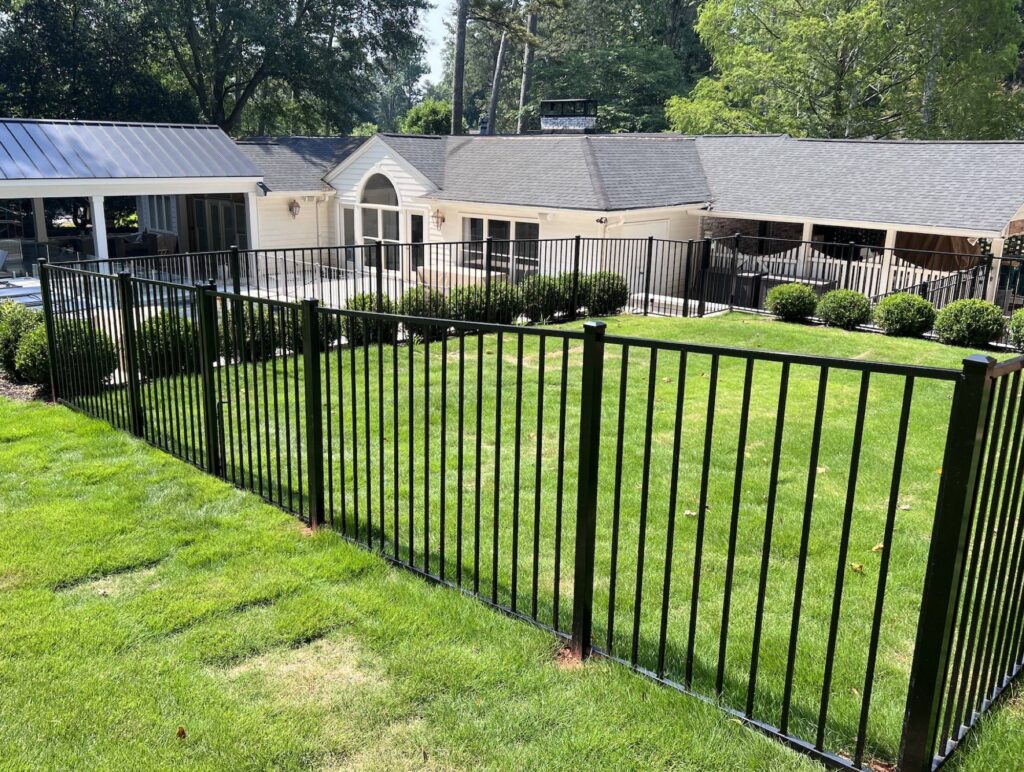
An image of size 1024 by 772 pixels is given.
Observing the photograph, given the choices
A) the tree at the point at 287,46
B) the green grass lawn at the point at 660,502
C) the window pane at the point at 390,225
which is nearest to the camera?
the green grass lawn at the point at 660,502

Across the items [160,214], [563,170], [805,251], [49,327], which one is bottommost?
[49,327]

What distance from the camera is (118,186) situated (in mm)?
17453

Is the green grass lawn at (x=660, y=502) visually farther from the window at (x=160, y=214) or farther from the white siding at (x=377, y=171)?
the window at (x=160, y=214)

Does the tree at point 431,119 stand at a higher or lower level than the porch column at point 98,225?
higher

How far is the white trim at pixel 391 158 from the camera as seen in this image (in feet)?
66.7

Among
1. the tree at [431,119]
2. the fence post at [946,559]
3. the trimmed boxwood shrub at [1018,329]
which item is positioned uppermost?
the tree at [431,119]

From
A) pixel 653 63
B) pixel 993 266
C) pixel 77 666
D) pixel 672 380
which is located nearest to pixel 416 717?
pixel 77 666

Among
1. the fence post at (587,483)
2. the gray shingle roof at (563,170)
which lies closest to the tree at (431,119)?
the gray shingle roof at (563,170)

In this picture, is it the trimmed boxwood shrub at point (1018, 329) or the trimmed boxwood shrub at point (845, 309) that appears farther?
the trimmed boxwood shrub at point (845, 309)

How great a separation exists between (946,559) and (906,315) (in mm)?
11089

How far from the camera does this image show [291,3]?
2903 centimetres

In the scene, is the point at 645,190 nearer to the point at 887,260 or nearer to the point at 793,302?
the point at 887,260

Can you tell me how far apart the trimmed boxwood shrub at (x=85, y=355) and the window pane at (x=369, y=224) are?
15258mm

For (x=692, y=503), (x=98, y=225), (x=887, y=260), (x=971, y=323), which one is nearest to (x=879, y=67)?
(x=887, y=260)
